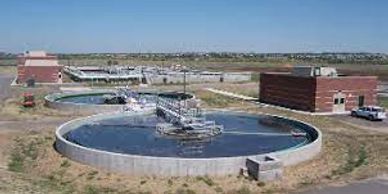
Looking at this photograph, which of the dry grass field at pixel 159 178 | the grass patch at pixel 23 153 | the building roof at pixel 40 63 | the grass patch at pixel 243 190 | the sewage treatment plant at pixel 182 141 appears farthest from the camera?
the building roof at pixel 40 63

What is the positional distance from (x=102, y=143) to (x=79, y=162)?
15.6ft

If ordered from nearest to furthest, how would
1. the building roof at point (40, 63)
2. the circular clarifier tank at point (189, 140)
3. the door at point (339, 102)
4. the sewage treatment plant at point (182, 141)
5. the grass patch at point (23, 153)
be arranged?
the sewage treatment plant at point (182, 141)
the grass patch at point (23, 153)
the circular clarifier tank at point (189, 140)
the door at point (339, 102)
the building roof at point (40, 63)

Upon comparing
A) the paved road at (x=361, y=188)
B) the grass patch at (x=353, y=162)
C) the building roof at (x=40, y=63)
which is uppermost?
the building roof at (x=40, y=63)

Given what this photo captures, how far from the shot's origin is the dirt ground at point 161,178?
19.5 metres

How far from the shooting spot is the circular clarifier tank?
25.2 m

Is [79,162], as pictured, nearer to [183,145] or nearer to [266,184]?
[183,145]

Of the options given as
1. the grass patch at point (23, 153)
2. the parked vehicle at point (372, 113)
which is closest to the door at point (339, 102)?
the parked vehicle at point (372, 113)

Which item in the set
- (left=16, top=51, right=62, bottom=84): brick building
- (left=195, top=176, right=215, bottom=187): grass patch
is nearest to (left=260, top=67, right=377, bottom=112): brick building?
(left=195, top=176, right=215, bottom=187): grass patch

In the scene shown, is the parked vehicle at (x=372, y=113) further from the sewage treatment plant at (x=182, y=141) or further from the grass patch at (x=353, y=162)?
the grass patch at (x=353, y=162)

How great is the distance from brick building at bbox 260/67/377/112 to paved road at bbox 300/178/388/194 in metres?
19.3

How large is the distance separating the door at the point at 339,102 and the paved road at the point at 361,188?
2011 centimetres

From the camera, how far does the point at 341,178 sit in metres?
20.8

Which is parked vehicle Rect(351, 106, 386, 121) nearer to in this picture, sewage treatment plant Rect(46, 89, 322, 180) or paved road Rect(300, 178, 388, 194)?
sewage treatment plant Rect(46, 89, 322, 180)

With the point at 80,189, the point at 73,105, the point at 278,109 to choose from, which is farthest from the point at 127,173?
the point at 278,109
